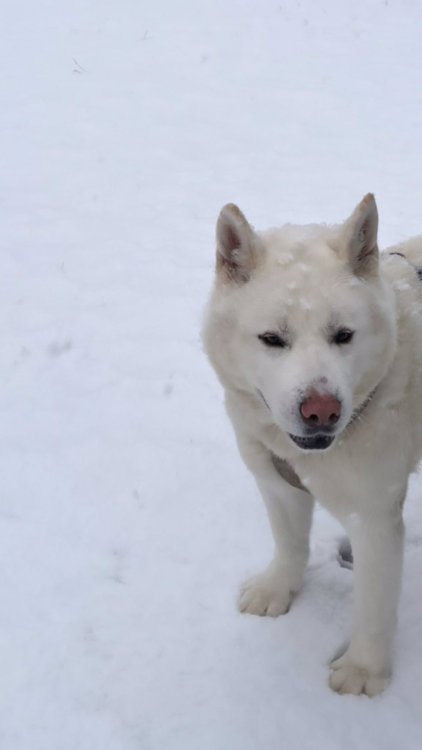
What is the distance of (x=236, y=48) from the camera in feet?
33.1

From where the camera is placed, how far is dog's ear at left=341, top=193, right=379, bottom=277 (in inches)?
94.6

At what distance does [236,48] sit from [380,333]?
873cm

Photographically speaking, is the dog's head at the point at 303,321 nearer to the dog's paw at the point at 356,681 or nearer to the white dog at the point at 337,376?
the white dog at the point at 337,376

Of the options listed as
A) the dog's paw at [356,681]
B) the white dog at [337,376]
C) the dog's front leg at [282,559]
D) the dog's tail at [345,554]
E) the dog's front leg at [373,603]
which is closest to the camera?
the white dog at [337,376]

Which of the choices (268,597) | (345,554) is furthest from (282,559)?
(345,554)

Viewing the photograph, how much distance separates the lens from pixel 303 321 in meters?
2.30

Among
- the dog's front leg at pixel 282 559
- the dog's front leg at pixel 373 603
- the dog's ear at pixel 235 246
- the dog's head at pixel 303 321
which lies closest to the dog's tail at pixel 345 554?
the dog's front leg at pixel 282 559

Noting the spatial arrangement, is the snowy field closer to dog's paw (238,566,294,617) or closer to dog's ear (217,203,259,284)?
dog's paw (238,566,294,617)

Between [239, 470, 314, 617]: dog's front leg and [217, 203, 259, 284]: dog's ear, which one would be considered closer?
[217, 203, 259, 284]: dog's ear

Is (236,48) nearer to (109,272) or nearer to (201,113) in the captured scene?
(201,113)

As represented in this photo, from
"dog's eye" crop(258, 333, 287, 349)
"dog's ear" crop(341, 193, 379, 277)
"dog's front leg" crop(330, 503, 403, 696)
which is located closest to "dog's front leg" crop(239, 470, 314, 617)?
"dog's front leg" crop(330, 503, 403, 696)

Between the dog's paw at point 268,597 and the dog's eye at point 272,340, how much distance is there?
1209 mm

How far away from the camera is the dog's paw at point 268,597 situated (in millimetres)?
3113

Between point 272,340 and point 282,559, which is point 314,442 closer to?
point 272,340
